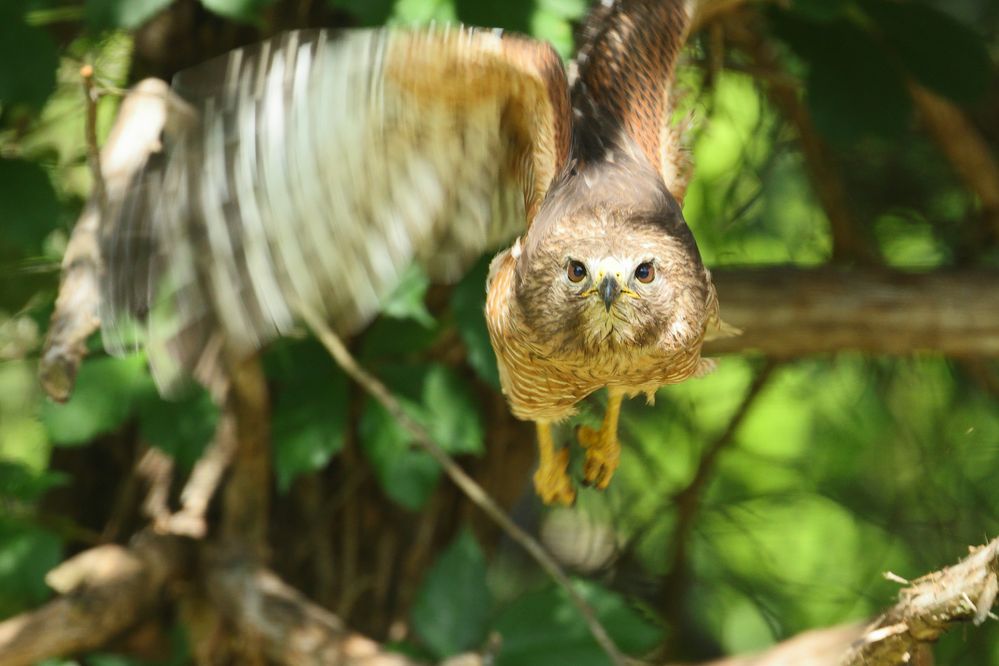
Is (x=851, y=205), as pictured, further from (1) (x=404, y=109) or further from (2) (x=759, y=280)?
(1) (x=404, y=109)

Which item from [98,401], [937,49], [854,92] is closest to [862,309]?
[854,92]

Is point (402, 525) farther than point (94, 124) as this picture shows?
Yes

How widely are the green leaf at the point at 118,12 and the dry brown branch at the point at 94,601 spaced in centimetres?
136

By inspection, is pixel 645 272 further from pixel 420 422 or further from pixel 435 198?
pixel 420 422

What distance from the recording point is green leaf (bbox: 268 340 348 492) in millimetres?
2932

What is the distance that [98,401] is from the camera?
9.36 feet

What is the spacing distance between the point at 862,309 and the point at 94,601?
210 centimetres

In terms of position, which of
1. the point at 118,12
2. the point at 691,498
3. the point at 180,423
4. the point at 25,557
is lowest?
the point at 691,498

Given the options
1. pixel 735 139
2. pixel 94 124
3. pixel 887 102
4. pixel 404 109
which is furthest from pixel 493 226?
pixel 735 139

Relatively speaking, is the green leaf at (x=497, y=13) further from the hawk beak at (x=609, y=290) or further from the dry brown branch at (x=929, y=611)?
the dry brown branch at (x=929, y=611)

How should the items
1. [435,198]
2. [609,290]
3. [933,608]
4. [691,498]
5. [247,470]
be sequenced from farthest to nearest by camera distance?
[691,498] < [247,470] < [435,198] < [609,290] < [933,608]

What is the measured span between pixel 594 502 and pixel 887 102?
178 cm

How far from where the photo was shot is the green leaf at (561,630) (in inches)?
111

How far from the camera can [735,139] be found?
4094 mm
